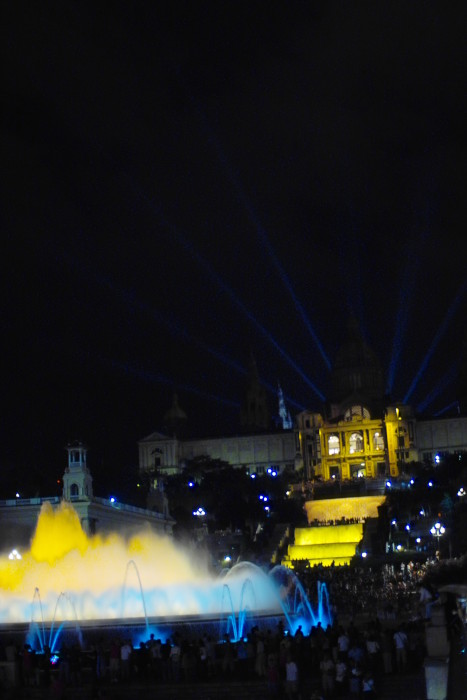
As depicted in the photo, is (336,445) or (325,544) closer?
(325,544)

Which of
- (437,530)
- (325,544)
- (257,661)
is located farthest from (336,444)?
(257,661)

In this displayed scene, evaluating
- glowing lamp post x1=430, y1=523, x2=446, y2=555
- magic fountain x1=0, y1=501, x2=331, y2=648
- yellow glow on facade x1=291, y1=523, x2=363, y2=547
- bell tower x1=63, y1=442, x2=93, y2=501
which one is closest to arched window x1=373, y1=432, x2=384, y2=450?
yellow glow on facade x1=291, y1=523, x2=363, y2=547

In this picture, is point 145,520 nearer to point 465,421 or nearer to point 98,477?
point 98,477

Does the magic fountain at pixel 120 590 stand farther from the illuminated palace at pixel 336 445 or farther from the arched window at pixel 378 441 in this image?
the arched window at pixel 378 441

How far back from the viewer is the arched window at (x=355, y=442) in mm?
147625

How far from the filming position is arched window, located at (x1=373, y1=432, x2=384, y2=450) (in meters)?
147

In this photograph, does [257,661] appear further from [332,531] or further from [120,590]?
[332,531]

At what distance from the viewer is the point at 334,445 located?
14762 cm

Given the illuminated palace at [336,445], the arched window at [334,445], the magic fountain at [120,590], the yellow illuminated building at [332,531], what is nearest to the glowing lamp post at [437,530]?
the yellow illuminated building at [332,531]

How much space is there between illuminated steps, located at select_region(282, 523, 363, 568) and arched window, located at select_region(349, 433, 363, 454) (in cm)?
4377

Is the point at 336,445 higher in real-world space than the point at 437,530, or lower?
higher

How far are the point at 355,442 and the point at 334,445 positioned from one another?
10.0ft

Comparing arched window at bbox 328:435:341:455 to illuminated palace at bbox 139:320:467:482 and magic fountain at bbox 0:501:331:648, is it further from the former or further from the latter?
magic fountain at bbox 0:501:331:648

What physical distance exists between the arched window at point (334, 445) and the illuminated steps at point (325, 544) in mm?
43005
